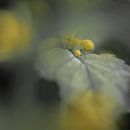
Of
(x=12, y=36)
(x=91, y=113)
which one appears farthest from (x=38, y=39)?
(x=91, y=113)

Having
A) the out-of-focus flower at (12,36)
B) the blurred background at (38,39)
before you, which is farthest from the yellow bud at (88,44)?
the out-of-focus flower at (12,36)

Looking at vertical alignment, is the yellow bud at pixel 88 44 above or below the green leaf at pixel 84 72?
above

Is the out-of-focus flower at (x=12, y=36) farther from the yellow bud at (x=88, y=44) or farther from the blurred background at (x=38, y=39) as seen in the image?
the yellow bud at (x=88, y=44)

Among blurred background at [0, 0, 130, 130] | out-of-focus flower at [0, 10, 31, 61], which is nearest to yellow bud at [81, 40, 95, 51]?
blurred background at [0, 0, 130, 130]

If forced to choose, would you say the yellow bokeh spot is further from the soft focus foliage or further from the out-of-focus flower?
the out-of-focus flower

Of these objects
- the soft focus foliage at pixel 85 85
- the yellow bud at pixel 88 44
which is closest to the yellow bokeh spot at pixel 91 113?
the soft focus foliage at pixel 85 85

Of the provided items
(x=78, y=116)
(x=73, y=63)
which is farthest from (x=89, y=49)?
(x=78, y=116)

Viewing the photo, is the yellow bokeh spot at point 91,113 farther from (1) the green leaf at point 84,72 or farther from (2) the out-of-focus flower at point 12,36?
(2) the out-of-focus flower at point 12,36

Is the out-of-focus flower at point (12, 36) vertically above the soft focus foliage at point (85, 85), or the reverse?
the out-of-focus flower at point (12, 36)

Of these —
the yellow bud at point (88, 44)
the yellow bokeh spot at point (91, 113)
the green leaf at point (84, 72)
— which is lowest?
the yellow bokeh spot at point (91, 113)
